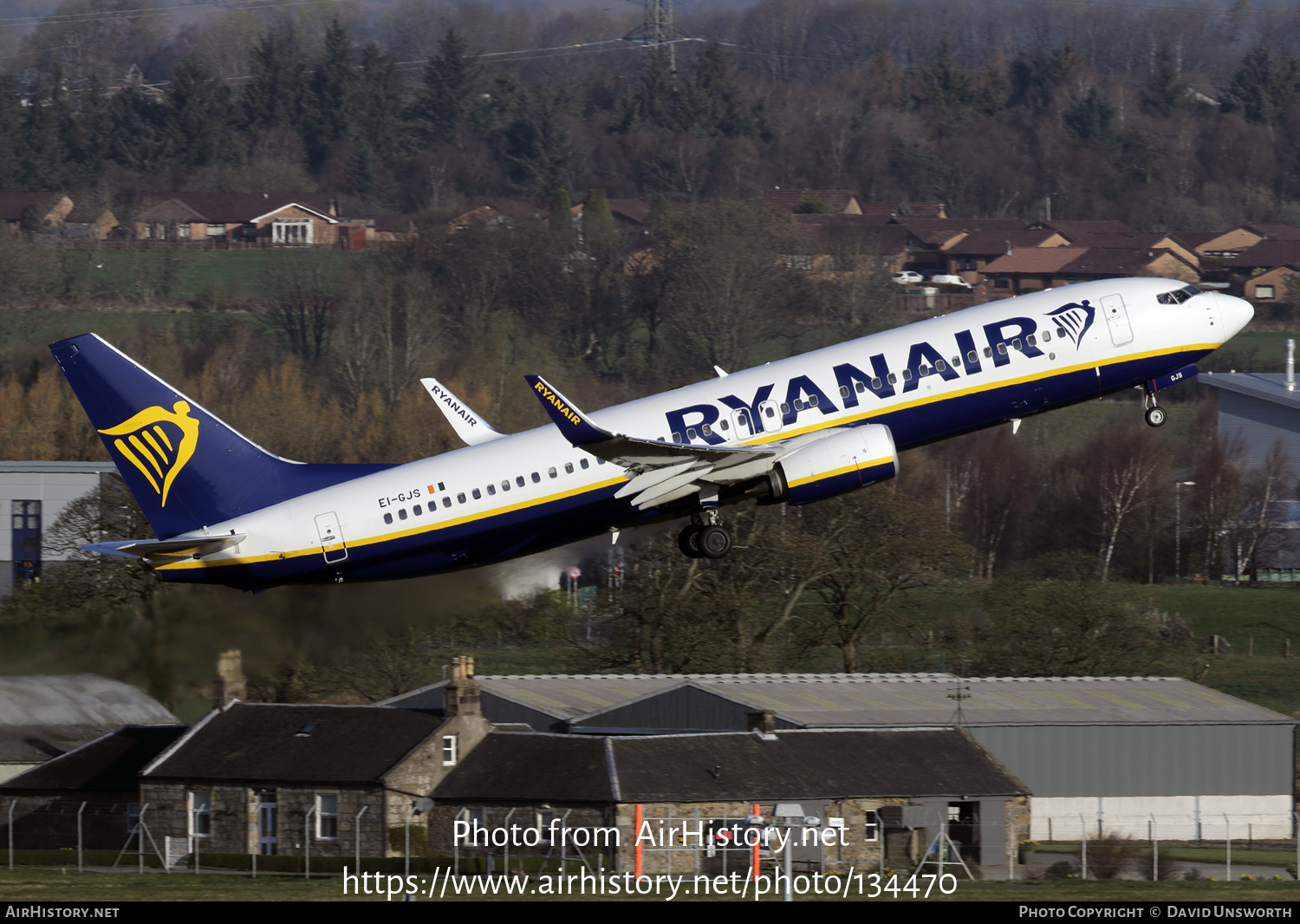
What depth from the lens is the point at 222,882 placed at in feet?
219

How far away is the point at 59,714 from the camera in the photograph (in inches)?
3359

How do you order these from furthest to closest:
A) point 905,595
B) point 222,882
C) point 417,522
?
point 905,595 → point 222,882 → point 417,522

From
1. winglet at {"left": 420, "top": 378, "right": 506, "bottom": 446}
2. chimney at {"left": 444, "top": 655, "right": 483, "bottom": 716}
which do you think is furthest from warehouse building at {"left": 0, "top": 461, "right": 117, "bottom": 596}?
winglet at {"left": 420, "top": 378, "right": 506, "bottom": 446}

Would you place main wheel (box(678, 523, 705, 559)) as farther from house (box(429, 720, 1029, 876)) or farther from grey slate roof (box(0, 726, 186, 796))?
grey slate roof (box(0, 726, 186, 796))

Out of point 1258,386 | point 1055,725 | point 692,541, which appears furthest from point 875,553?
point 1258,386

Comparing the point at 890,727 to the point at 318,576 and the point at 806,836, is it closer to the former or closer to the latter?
the point at 806,836

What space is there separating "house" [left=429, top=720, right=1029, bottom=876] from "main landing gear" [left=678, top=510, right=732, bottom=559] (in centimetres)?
1269

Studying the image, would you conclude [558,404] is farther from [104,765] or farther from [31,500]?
[31,500]

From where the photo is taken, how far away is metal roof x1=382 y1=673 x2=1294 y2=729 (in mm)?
87500

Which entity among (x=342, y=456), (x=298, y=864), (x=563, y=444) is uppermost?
(x=342, y=456)

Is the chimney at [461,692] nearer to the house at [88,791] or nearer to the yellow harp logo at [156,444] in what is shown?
the house at [88,791]
